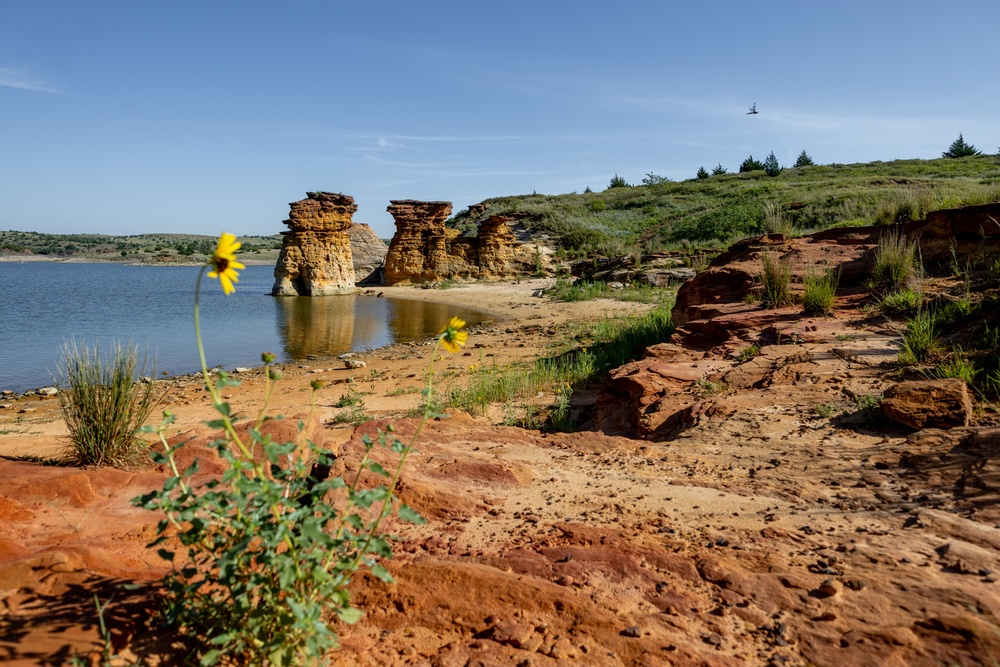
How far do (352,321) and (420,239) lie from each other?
1343 cm

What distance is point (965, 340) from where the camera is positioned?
574 centimetres

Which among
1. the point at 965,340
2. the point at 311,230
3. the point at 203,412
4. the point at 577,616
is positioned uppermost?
the point at 311,230

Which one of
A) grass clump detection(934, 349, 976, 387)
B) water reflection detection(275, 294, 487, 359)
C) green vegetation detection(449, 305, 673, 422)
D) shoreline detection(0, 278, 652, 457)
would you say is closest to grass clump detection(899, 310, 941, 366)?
grass clump detection(934, 349, 976, 387)

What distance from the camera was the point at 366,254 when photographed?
130 ft

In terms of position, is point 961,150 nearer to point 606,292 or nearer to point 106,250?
point 606,292

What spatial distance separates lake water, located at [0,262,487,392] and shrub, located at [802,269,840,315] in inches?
372

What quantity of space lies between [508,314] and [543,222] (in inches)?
610

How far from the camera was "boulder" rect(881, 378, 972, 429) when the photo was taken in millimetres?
4234

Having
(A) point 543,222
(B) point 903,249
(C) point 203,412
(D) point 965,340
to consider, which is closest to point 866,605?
(D) point 965,340

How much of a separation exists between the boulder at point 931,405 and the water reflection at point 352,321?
12858 mm

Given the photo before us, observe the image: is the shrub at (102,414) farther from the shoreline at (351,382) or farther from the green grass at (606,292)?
the green grass at (606,292)

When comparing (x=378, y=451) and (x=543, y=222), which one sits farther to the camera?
(x=543, y=222)

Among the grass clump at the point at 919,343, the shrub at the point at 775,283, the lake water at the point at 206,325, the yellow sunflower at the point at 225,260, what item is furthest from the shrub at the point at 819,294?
the lake water at the point at 206,325

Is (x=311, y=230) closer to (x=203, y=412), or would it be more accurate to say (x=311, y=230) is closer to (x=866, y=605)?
(x=203, y=412)
